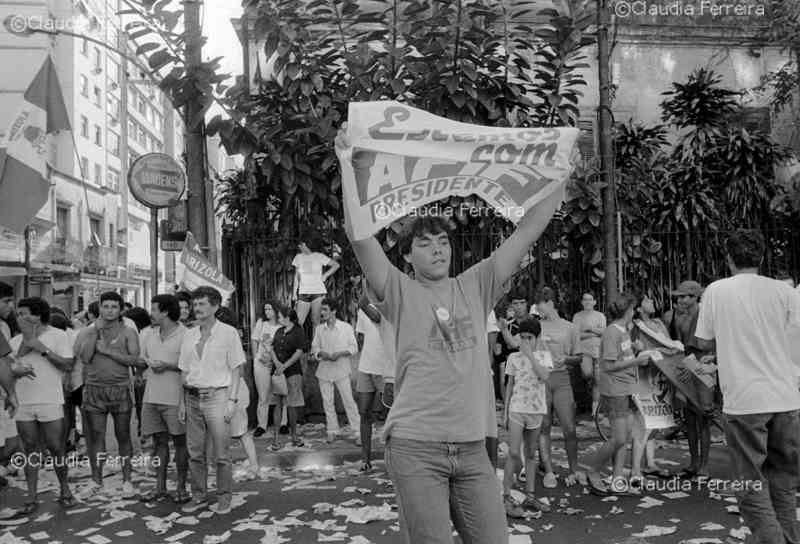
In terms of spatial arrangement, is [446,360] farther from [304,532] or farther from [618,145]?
[618,145]

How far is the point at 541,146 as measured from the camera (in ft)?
12.1

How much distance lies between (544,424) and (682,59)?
40.5 feet

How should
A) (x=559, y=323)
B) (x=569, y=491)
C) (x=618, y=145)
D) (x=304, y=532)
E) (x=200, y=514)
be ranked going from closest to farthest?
(x=304, y=532) < (x=200, y=514) < (x=569, y=491) < (x=559, y=323) < (x=618, y=145)

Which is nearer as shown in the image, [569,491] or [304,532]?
[304,532]

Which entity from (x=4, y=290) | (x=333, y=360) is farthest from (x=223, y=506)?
(x=4, y=290)

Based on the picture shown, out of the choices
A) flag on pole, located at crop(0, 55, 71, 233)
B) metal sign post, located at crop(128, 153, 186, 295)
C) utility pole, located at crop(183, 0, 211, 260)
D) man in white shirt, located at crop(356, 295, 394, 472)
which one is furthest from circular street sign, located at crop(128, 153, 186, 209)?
man in white shirt, located at crop(356, 295, 394, 472)

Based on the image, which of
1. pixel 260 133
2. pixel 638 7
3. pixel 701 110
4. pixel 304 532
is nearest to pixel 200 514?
pixel 304 532

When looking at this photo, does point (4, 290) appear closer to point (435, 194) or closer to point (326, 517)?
point (326, 517)

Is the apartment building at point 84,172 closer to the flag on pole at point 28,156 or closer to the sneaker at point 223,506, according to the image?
the flag on pole at point 28,156

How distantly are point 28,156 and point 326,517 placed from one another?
5097 millimetres

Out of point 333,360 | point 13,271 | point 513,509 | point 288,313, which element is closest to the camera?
point 513,509

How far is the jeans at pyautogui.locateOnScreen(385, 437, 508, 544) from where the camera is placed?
2941mm

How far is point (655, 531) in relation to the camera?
5609mm

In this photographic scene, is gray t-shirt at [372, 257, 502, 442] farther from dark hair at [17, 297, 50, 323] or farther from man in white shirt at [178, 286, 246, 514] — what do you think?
dark hair at [17, 297, 50, 323]
